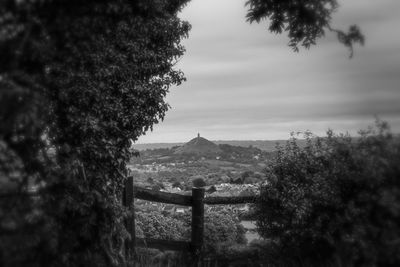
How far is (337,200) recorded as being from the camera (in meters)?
7.47

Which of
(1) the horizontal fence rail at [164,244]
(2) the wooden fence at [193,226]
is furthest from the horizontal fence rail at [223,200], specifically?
(1) the horizontal fence rail at [164,244]

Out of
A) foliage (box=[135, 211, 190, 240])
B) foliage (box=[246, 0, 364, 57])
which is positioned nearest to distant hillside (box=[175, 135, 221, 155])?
foliage (box=[135, 211, 190, 240])

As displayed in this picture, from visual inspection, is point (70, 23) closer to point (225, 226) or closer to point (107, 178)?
point (107, 178)

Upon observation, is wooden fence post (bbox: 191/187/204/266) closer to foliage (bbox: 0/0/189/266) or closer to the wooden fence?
the wooden fence

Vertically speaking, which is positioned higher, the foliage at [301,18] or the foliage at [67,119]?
the foliage at [301,18]

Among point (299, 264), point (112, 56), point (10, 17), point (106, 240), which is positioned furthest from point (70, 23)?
point (299, 264)

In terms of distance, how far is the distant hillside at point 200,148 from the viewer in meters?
65.6

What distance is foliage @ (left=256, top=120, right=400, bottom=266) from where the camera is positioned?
5078 mm

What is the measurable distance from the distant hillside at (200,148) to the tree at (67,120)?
5486cm

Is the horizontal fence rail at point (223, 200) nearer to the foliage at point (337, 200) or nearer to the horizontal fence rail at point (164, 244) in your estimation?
the foliage at point (337, 200)

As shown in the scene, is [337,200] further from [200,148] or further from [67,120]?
[200,148]

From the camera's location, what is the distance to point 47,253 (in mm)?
4543

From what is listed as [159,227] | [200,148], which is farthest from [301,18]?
[200,148]

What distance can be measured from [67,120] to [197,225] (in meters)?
3.86
